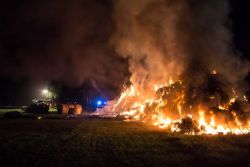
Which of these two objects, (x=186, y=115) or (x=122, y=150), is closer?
(x=122, y=150)

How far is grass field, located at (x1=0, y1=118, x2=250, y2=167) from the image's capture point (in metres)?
13.2

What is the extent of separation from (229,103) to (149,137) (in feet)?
33.5

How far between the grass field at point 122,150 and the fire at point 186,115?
300cm

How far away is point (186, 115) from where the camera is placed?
26953 mm

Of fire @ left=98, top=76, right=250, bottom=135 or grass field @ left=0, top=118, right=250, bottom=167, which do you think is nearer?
grass field @ left=0, top=118, right=250, bottom=167

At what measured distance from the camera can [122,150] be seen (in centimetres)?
1561

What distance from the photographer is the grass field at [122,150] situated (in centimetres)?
1319

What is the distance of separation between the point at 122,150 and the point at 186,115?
12.7m

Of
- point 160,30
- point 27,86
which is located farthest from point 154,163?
point 27,86

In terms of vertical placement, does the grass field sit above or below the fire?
below

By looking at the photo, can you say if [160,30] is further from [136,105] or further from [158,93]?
[136,105]

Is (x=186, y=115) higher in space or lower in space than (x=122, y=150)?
higher

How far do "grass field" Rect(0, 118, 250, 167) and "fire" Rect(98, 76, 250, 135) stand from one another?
300 cm

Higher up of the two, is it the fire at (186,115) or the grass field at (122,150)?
the fire at (186,115)
